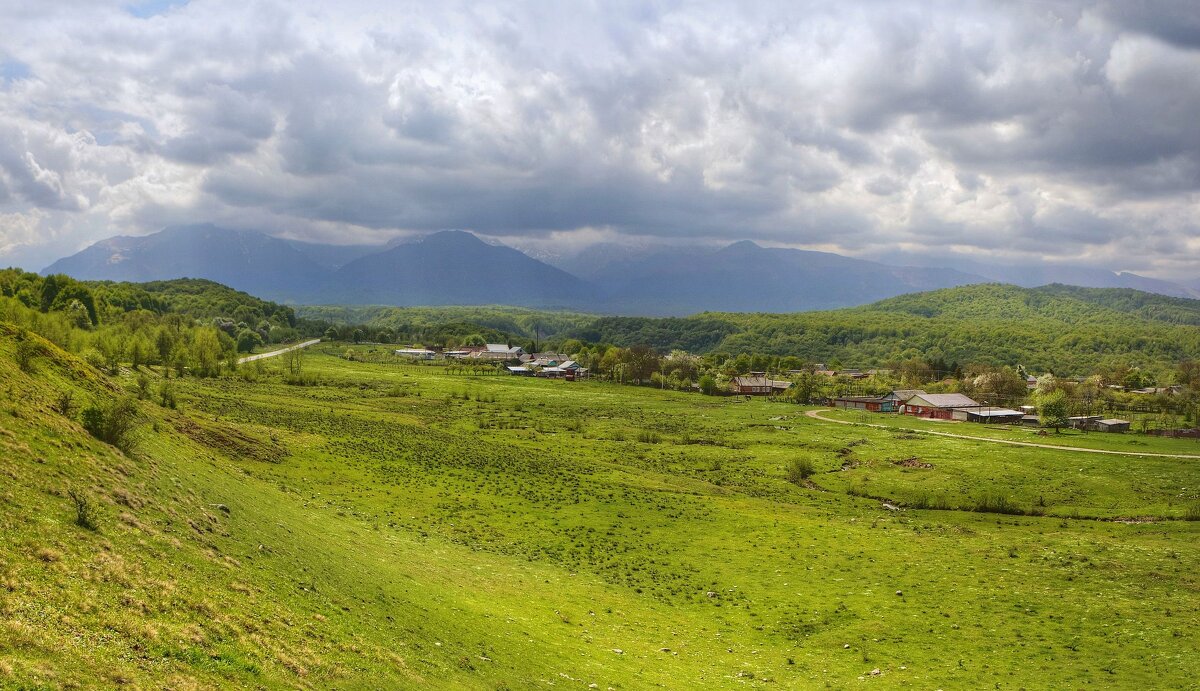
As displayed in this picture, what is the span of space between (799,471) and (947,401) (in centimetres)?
8373

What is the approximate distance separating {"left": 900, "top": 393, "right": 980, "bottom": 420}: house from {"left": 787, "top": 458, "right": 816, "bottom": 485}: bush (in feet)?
244

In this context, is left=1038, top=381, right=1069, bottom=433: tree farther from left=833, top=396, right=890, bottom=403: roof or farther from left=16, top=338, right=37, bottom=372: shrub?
left=16, top=338, right=37, bottom=372: shrub

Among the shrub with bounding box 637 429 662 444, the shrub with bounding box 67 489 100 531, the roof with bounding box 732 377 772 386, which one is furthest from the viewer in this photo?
the roof with bounding box 732 377 772 386

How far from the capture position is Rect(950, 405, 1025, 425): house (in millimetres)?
129250

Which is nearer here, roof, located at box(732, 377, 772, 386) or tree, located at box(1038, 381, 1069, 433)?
tree, located at box(1038, 381, 1069, 433)

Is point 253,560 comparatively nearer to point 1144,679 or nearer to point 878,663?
point 878,663

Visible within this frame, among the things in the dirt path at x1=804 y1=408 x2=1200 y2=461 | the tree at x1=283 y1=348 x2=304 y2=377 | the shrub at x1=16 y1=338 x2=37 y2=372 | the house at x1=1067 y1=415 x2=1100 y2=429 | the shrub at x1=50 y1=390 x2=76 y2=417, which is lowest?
the dirt path at x1=804 y1=408 x2=1200 y2=461

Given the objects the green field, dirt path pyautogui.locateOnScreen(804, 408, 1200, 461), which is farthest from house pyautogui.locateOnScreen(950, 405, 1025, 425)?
the green field

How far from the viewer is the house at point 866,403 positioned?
15450cm

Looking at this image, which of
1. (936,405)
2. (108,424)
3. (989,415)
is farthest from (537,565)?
(936,405)

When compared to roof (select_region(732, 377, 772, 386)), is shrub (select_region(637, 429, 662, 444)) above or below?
below

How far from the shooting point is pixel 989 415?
424 ft

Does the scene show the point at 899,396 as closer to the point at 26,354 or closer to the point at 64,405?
the point at 64,405

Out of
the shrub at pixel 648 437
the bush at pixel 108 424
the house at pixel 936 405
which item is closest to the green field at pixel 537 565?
the bush at pixel 108 424
